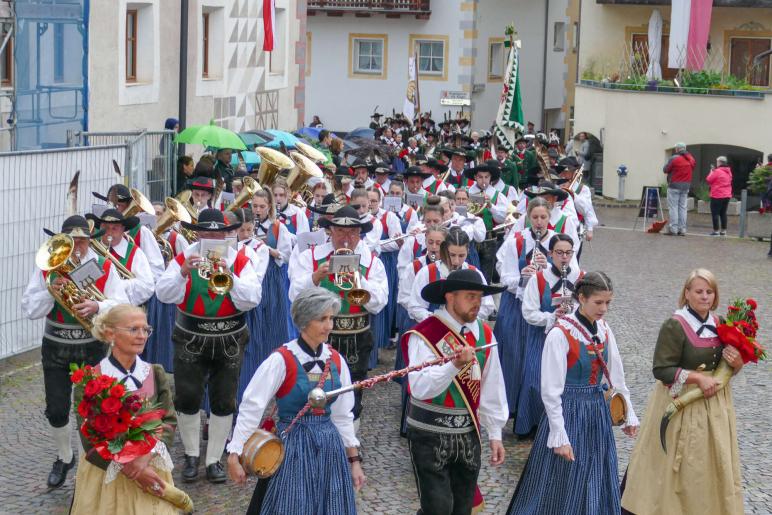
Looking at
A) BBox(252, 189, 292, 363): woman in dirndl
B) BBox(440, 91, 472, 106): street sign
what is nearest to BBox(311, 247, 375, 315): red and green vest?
BBox(252, 189, 292, 363): woman in dirndl

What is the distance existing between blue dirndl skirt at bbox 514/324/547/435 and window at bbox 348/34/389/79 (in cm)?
3218

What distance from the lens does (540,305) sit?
10070 millimetres

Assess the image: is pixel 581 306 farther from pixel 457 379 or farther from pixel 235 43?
pixel 235 43

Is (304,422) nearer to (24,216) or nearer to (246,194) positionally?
(246,194)

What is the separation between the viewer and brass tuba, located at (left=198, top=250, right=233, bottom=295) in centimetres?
888

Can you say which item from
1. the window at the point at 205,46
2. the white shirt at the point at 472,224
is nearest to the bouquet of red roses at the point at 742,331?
the white shirt at the point at 472,224

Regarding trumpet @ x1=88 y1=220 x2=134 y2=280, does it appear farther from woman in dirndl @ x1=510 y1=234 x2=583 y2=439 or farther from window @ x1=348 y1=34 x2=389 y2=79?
window @ x1=348 y1=34 x2=389 y2=79

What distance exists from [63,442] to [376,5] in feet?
111

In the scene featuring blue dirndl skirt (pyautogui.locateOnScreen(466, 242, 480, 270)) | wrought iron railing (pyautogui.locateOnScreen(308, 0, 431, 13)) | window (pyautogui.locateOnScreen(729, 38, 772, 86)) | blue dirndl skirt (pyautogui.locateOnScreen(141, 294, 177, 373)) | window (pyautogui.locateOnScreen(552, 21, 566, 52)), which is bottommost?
blue dirndl skirt (pyautogui.locateOnScreen(141, 294, 177, 373))

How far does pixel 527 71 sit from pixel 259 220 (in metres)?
34.4

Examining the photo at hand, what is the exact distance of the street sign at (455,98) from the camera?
Result: 39.8 meters

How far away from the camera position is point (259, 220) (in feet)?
39.8

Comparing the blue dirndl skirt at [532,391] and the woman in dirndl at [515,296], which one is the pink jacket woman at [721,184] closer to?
the woman in dirndl at [515,296]

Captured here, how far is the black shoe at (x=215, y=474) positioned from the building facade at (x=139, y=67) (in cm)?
753
